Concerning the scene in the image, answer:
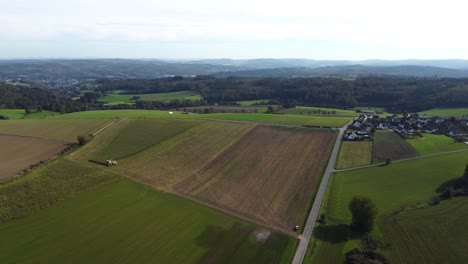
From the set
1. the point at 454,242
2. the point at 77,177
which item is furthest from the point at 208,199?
the point at 454,242

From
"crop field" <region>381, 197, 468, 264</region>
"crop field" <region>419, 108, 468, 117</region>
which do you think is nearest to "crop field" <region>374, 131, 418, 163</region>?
"crop field" <region>381, 197, 468, 264</region>

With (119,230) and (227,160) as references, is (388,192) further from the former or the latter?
(119,230)

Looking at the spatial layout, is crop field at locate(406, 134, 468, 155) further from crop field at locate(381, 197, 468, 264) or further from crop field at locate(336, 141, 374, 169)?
crop field at locate(381, 197, 468, 264)

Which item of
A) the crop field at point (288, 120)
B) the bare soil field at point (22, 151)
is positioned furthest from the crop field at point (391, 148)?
the bare soil field at point (22, 151)

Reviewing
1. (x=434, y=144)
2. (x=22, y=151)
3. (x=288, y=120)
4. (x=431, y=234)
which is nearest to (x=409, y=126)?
(x=434, y=144)

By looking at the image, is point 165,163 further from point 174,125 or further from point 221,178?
point 174,125

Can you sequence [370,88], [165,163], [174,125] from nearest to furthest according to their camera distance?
[165,163]
[174,125]
[370,88]
